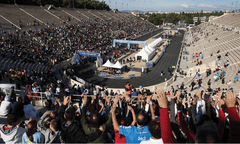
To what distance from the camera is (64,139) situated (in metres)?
3.03

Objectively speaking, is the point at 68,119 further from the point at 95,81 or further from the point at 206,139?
the point at 95,81

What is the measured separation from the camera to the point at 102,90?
40.0ft

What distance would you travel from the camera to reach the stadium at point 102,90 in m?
2.87

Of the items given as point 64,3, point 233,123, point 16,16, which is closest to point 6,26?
point 16,16

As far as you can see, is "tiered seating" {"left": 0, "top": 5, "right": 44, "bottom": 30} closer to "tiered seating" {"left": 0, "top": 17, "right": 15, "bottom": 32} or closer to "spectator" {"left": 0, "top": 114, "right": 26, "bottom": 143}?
"tiered seating" {"left": 0, "top": 17, "right": 15, "bottom": 32}

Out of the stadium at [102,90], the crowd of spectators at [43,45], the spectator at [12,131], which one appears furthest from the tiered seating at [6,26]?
the spectator at [12,131]

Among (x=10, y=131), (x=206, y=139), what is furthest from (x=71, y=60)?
(x=206, y=139)

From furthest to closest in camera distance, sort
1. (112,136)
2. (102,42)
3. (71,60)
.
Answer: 1. (102,42)
2. (71,60)
3. (112,136)

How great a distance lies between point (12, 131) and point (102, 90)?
29.9ft

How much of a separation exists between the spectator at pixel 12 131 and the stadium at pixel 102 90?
0.06 feet

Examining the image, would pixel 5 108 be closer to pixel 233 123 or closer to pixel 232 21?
pixel 233 123

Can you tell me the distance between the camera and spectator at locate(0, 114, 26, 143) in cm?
308

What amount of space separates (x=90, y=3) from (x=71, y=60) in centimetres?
8952

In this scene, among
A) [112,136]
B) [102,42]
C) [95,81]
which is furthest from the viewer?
[102,42]
